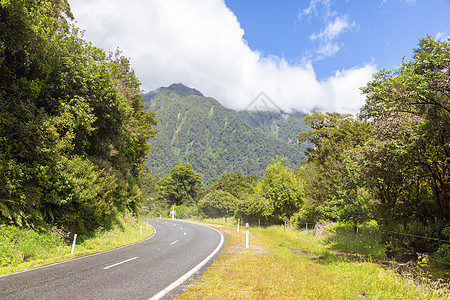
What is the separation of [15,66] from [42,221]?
7081 mm

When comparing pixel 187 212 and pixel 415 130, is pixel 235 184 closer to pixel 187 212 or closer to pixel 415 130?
pixel 187 212

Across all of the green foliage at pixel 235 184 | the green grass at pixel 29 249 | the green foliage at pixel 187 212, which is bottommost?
the green foliage at pixel 187 212

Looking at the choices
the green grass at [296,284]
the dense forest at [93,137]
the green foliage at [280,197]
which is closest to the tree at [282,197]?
the green foliage at [280,197]

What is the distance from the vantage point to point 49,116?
36.4 feet

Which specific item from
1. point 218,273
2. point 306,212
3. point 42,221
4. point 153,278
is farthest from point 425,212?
point 42,221

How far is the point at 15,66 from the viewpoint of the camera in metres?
10.8

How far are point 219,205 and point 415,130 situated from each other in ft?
172

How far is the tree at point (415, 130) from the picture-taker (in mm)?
7691

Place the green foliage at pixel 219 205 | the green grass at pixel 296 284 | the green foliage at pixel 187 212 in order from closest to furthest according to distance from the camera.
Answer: the green grass at pixel 296 284 → the green foliage at pixel 219 205 → the green foliage at pixel 187 212

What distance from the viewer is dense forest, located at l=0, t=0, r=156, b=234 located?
9.61 metres

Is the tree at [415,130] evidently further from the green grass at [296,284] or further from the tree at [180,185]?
the tree at [180,185]

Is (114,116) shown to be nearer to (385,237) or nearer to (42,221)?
(42,221)

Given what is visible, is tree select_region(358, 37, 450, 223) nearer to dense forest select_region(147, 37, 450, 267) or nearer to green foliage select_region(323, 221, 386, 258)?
dense forest select_region(147, 37, 450, 267)

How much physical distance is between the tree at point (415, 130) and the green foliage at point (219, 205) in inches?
1915
